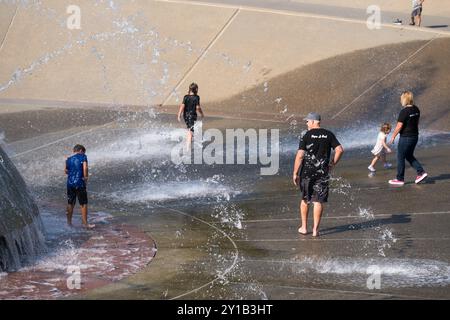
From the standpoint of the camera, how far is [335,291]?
344 inches

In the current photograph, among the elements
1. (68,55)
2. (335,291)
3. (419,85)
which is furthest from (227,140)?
(335,291)

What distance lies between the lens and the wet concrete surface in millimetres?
9008

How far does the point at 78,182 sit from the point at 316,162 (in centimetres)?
315

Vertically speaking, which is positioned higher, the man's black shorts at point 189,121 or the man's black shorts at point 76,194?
the man's black shorts at point 189,121

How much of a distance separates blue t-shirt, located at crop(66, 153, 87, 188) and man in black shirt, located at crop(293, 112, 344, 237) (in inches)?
111

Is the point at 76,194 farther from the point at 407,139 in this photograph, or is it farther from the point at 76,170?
the point at 407,139

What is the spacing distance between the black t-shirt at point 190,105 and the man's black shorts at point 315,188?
18.7 feet

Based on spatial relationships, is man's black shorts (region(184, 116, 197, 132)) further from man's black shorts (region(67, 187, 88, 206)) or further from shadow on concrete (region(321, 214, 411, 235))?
shadow on concrete (region(321, 214, 411, 235))

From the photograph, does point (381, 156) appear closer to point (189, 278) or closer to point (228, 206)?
point (228, 206)

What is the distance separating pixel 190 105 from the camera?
1616cm

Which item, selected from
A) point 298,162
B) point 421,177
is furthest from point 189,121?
point 298,162

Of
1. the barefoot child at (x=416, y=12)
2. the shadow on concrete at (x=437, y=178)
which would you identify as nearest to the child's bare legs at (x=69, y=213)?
the shadow on concrete at (x=437, y=178)

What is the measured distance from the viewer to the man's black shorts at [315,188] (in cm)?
1062

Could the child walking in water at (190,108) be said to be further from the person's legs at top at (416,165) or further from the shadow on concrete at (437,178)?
the shadow on concrete at (437,178)
